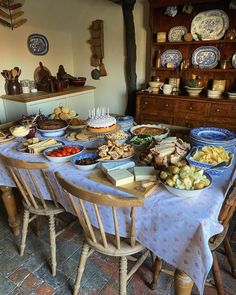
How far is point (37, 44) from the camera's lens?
3709 millimetres

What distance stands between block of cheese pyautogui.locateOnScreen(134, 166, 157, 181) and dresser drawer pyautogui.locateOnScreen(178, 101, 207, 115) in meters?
2.08

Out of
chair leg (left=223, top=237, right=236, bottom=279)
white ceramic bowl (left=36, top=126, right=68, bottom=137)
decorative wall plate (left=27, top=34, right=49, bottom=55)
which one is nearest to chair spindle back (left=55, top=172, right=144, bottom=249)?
chair leg (left=223, top=237, right=236, bottom=279)

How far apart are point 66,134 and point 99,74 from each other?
2.42m

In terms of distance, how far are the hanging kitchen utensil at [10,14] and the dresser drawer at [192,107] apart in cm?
247

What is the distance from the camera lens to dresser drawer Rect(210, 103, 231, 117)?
115 inches

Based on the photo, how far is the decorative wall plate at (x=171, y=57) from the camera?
11.2 ft

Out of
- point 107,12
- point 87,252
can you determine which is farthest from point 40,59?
point 87,252

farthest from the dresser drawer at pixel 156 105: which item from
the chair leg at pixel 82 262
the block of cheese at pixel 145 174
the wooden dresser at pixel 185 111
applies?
the chair leg at pixel 82 262

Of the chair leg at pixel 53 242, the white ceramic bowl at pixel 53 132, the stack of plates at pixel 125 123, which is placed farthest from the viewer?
the stack of plates at pixel 125 123

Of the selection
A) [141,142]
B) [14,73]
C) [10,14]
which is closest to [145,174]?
[141,142]

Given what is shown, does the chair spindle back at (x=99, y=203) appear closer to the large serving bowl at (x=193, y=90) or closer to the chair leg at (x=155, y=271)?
the chair leg at (x=155, y=271)

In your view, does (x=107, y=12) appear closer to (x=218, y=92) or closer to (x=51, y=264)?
(x=218, y=92)

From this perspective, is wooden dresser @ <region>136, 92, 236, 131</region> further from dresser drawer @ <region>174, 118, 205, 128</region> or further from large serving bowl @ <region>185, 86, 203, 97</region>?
large serving bowl @ <region>185, 86, 203, 97</region>

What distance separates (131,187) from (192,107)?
226 cm
